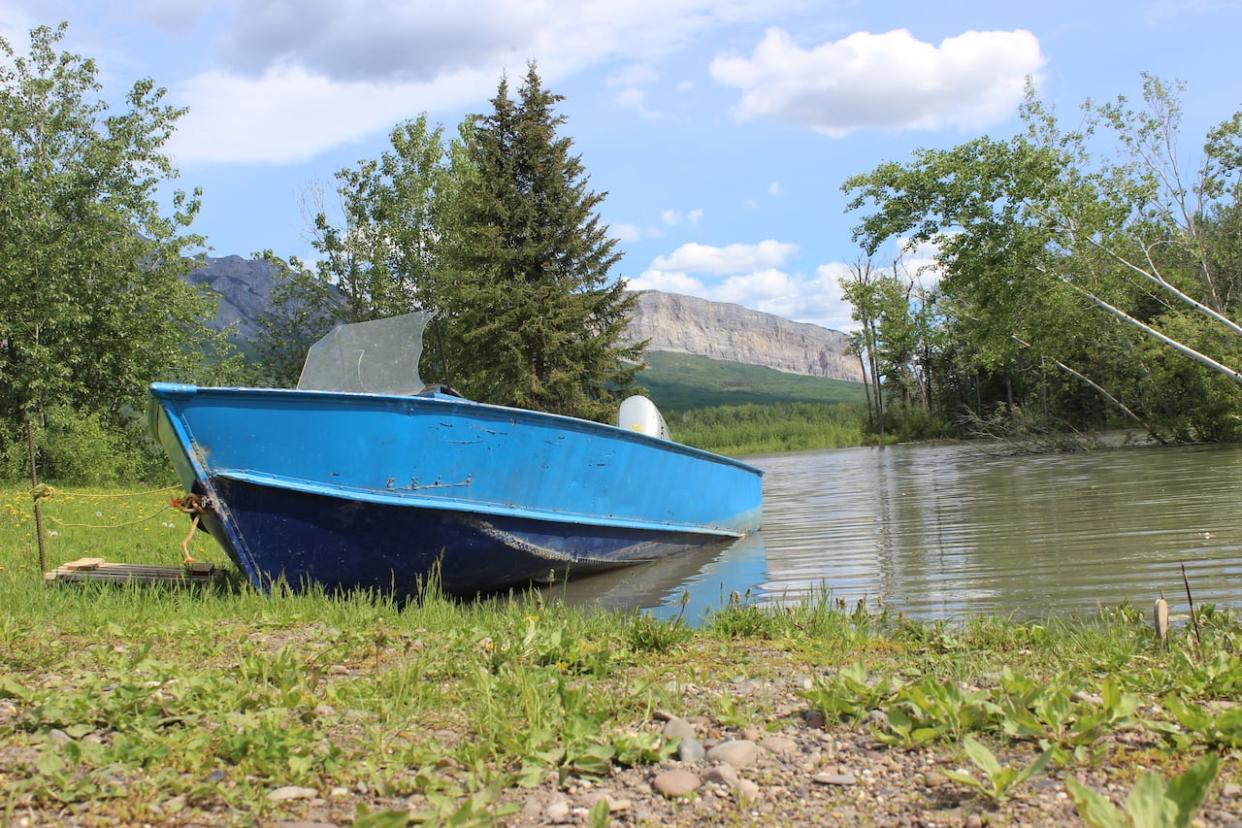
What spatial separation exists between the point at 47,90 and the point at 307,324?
Result: 15.5 meters

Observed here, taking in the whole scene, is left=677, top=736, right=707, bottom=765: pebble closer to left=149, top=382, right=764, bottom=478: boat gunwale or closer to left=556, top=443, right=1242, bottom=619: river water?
left=556, top=443, right=1242, bottom=619: river water

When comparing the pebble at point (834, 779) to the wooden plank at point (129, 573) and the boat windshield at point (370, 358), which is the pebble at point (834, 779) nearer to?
the wooden plank at point (129, 573)

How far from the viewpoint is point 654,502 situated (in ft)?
32.3

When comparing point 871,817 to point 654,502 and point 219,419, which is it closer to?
point 219,419

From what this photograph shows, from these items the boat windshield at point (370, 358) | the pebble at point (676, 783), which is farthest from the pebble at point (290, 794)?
the boat windshield at point (370, 358)

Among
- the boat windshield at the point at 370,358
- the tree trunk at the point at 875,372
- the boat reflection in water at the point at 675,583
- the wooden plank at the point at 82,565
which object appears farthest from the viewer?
the tree trunk at the point at 875,372

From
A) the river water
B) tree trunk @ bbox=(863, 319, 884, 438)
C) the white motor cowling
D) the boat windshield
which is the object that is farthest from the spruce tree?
tree trunk @ bbox=(863, 319, 884, 438)

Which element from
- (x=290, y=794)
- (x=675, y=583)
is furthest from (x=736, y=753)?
(x=675, y=583)

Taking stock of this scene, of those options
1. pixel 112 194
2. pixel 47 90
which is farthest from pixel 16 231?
pixel 47 90

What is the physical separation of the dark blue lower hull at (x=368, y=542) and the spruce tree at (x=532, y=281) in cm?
2003

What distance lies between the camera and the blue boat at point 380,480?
6883mm

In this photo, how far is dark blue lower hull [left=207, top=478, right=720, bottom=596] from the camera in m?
7.01

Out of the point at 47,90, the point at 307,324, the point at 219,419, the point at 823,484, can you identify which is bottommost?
the point at 823,484

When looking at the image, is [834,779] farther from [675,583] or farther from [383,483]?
[675,583]
